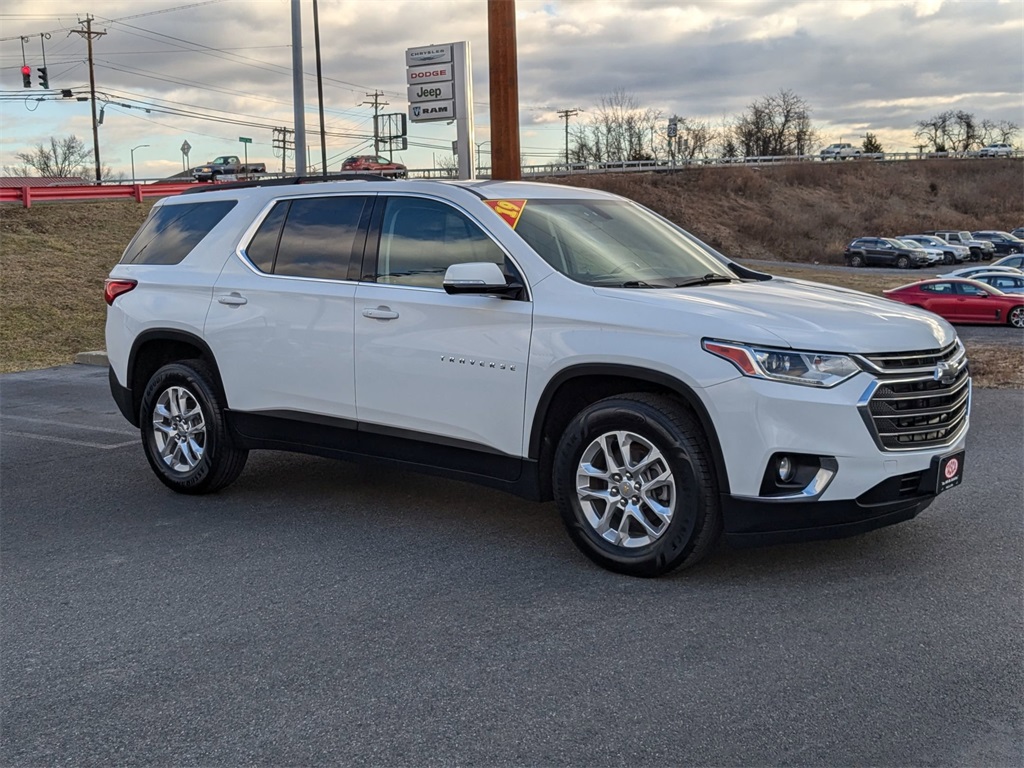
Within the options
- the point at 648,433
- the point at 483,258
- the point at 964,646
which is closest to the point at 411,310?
the point at 483,258

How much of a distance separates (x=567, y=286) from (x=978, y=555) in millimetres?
2456

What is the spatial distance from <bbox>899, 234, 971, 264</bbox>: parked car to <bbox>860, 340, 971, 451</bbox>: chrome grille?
55.6 metres

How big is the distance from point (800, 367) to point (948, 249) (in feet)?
188

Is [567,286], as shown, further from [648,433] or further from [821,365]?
[821,365]

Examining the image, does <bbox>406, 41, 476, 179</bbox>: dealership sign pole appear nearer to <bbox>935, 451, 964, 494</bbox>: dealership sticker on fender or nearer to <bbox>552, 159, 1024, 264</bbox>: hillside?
<bbox>935, 451, 964, 494</bbox>: dealership sticker on fender

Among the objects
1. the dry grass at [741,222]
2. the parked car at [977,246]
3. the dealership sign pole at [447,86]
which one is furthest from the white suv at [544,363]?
the parked car at [977,246]

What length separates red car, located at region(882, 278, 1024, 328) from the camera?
25.2 metres

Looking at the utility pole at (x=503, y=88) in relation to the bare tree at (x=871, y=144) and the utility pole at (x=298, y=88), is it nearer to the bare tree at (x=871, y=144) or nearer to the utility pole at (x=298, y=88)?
the utility pole at (x=298, y=88)

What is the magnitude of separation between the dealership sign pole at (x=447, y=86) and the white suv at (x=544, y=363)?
8622 mm

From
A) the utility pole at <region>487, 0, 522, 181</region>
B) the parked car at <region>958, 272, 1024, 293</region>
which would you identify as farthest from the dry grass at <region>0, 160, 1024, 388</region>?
the parked car at <region>958, 272, 1024, 293</region>

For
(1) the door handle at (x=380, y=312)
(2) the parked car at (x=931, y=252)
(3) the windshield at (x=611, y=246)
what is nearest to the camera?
(3) the windshield at (x=611, y=246)

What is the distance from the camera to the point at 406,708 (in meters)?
3.67

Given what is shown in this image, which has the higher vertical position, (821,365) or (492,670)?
(821,365)

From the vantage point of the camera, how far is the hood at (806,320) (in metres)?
4.61
